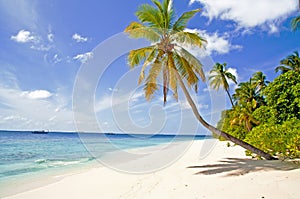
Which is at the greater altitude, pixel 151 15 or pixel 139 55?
pixel 151 15

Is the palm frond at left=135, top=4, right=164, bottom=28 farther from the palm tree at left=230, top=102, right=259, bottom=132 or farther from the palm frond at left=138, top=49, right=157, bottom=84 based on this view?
the palm tree at left=230, top=102, right=259, bottom=132

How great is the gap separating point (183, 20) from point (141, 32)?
2.02 meters

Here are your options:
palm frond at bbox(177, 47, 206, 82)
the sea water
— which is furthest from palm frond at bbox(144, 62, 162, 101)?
the sea water

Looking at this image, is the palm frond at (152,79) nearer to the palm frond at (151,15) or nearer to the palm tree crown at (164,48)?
the palm tree crown at (164,48)

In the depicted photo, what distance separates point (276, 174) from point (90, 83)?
282 inches

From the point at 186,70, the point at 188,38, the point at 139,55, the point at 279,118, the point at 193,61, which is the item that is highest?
→ the point at 188,38

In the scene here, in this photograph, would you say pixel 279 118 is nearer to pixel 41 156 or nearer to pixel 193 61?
pixel 193 61

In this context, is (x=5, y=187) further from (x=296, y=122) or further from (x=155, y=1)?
(x=296, y=122)

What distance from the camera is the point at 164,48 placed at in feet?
32.7

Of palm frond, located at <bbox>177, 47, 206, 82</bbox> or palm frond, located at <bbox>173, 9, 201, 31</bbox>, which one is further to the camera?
palm frond, located at <bbox>173, 9, 201, 31</bbox>

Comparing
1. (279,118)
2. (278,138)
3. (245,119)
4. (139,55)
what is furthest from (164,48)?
(245,119)

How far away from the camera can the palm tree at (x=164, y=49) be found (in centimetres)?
970

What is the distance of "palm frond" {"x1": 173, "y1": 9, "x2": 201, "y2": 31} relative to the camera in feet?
33.2

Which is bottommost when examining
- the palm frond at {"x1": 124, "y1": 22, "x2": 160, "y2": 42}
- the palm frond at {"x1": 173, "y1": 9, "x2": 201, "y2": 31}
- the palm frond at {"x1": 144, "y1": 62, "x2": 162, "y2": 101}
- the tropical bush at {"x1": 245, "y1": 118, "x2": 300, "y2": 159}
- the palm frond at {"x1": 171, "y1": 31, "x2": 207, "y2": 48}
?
the tropical bush at {"x1": 245, "y1": 118, "x2": 300, "y2": 159}
